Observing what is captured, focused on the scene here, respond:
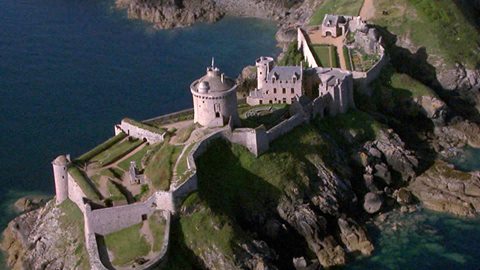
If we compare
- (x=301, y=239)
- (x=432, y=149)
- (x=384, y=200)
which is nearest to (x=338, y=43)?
(x=432, y=149)

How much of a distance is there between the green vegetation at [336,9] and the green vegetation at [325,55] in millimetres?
15179

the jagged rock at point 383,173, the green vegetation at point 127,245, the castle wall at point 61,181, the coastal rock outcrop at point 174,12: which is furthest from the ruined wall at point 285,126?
the coastal rock outcrop at point 174,12

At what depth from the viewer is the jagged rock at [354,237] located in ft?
246

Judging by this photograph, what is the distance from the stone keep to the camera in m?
77.1

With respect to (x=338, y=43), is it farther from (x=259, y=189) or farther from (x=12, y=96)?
(x=12, y=96)

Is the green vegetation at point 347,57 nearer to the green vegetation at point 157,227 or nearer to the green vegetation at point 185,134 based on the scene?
the green vegetation at point 185,134

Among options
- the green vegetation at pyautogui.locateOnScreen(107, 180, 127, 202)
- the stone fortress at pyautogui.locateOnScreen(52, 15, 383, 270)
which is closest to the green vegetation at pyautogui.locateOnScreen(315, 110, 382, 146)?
the stone fortress at pyautogui.locateOnScreen(52, 15, 383, 270)

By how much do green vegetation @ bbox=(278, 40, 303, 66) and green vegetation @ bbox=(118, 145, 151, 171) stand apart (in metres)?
32.3

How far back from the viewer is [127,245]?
Result: 68.1 m

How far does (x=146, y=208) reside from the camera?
69438 mm

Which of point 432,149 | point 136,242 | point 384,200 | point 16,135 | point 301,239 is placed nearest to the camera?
point 136,242

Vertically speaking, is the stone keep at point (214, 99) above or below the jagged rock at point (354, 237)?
above

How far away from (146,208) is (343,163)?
2478cm

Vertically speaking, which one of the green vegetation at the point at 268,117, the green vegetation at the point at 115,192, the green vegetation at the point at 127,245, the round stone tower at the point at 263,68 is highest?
the round stone tower at the point at 263,68
